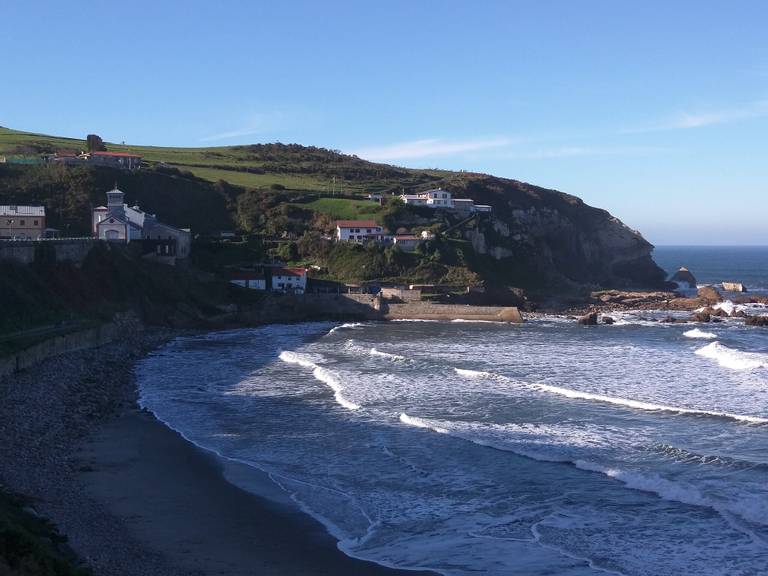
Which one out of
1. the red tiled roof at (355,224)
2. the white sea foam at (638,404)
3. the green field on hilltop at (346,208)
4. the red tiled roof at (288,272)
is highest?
the green field on hilltop at (346,208)

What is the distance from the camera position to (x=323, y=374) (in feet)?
105

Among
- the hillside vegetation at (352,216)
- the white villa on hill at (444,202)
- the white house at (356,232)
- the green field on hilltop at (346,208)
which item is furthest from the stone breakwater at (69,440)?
the white villa on hill at (444,202)

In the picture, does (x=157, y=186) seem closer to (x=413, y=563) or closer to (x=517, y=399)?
(x=517, y=399)

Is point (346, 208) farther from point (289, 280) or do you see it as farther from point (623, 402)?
point (623, 402)

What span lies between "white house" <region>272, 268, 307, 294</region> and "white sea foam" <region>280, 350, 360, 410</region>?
18.6 m

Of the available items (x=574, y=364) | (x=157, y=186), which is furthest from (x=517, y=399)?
(x=157, y=186)

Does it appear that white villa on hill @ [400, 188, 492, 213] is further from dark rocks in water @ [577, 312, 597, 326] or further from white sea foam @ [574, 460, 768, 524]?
white sea foam @ [574, 460, 768, 524]

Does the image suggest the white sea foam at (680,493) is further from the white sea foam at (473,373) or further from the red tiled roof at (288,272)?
the red tiled roof at (288,272)

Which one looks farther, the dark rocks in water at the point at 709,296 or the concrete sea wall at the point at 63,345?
the dark rocks in water at the point at 709,296

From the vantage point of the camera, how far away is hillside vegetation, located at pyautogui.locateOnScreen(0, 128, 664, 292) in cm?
6344

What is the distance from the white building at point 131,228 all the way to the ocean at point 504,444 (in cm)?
1491

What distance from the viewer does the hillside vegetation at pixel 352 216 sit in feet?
208

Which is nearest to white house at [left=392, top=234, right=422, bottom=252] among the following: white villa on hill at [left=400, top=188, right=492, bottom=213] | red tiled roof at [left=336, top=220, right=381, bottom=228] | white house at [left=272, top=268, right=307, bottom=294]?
red tiled roof at [left=336, top=220, right=381, bottom=228]

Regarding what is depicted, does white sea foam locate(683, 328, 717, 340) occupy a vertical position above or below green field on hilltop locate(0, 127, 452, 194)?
below
